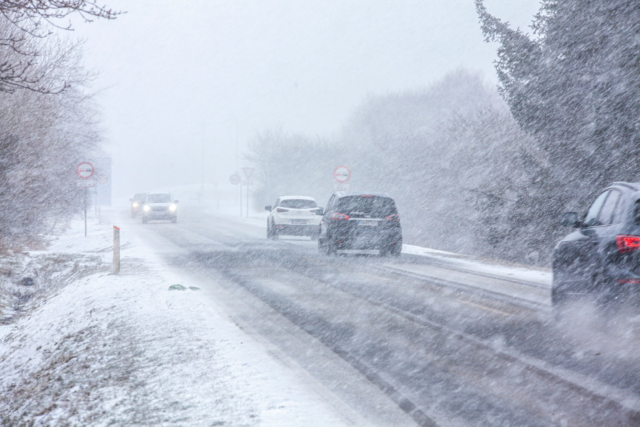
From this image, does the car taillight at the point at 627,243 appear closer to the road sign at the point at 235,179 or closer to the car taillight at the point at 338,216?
the car taillight at the point at 338,216

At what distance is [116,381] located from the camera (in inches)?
213

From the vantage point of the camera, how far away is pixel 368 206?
16.5 m

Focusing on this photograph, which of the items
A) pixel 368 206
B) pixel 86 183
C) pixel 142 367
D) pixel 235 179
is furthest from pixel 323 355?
pixel 235 179

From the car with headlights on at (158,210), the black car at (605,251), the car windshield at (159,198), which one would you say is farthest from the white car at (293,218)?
the black car at (605,251)

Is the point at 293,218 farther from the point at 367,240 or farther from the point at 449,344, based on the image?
the point at 449,344

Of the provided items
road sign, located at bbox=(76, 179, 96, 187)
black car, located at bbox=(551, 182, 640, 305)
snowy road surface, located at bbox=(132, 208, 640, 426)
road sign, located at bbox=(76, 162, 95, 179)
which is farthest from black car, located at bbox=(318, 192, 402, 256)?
road sign, located at bbox=(76, 179, 96, 187)

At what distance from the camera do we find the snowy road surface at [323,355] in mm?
4500

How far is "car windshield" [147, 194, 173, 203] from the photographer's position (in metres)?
34.9

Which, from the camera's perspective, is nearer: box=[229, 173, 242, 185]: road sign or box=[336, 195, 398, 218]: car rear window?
box=[336, 195, 398, 218]: car rear window

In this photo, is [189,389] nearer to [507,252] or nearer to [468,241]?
[507,252]

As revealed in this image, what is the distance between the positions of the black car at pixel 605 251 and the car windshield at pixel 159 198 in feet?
98.0

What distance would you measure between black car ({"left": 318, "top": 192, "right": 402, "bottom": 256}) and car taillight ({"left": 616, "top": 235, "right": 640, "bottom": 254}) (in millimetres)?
10433

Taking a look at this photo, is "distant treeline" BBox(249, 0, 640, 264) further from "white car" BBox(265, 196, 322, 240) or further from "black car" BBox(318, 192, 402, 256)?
"white car" BBox(265, 196, 322, 240)

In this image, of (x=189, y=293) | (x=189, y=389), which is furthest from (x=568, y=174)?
(x=189, y=389)
